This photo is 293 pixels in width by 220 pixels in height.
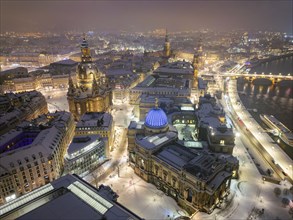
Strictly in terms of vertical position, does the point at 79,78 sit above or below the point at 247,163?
above

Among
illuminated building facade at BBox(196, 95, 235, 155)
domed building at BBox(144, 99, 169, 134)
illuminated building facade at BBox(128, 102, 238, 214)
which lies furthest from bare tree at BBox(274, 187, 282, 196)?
domed building at BBox(144, 99, 169, 134)

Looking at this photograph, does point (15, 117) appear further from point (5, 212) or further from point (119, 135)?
point (5, 212)

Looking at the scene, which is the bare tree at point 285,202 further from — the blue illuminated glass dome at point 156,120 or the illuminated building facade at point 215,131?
the blue illuminated glass dome at point 156,120

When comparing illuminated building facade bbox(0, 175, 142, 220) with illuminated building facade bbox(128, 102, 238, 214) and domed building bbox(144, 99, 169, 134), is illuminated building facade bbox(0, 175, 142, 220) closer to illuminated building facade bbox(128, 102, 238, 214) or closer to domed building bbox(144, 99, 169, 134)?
illuminated building facade bbox(128, 102, 238, 214)

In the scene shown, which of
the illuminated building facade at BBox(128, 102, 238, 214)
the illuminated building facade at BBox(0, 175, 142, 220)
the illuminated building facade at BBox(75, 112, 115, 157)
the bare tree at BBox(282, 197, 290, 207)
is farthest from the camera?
the illuminated building facade at BBox(75, 112, 115, 157)

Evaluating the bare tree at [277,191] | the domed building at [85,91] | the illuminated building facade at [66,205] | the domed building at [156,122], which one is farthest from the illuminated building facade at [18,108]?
the bare tree at [277,191]

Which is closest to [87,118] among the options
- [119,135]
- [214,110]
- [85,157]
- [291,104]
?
[119,135]
